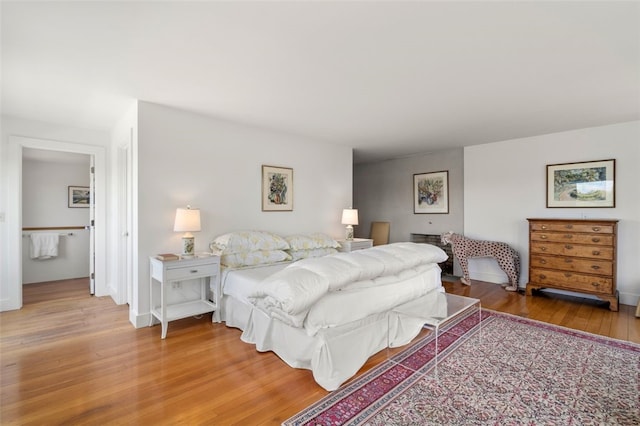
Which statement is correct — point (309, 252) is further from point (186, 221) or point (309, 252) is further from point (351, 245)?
point (186, 221)

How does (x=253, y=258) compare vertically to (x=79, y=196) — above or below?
below

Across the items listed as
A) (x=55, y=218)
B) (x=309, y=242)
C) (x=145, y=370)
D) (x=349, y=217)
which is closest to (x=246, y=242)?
(x=309, y=242)

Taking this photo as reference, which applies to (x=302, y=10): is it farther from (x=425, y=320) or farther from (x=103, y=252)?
(x=103, y=252)

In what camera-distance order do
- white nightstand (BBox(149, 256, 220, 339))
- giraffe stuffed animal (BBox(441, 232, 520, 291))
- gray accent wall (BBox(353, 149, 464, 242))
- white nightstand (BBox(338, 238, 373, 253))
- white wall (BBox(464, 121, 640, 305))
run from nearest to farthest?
white nightstand (BBox(149, 256, 220, 339)) → white wall (BBox(464, 121, 640, 305)) → giraffe stuffed animal (BBox(441, 232, 520, 291)) → white nightstand (BBox(338, 238, 373, 253)) → gray accent wall (BBox(353, 149, 464, 242))

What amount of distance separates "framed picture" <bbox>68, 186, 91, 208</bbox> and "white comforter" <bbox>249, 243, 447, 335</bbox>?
483 centimetres

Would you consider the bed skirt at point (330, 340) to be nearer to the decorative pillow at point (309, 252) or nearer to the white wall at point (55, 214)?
the decorative pillow at point (309, 252)

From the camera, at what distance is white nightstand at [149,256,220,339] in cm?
292

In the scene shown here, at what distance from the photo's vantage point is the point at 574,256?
155 inches

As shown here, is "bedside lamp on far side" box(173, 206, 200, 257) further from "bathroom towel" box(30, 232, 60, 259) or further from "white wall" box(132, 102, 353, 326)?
"bathroom towel" box(30, 232, 60, 259)

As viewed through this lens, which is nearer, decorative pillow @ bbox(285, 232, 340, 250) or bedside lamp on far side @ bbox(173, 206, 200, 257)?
bedside lamp on far side @ bbox(173, 206, 200, 257)

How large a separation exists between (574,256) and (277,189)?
4.07m

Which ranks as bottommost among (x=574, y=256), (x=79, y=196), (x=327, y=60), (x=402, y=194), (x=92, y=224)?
(x=574, y=256)

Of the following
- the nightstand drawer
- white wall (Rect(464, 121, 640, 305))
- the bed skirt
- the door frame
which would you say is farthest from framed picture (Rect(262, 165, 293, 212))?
white wall (Rect(464, 121, 640, 305))

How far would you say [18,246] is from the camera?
12.3 feet
